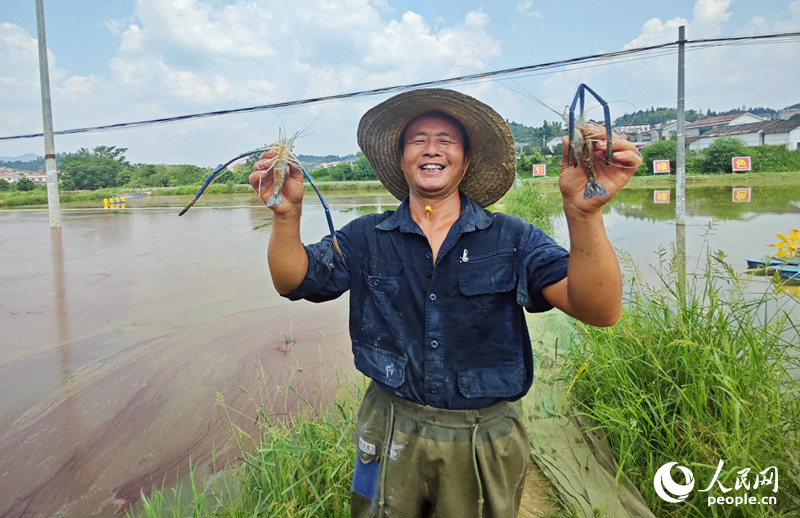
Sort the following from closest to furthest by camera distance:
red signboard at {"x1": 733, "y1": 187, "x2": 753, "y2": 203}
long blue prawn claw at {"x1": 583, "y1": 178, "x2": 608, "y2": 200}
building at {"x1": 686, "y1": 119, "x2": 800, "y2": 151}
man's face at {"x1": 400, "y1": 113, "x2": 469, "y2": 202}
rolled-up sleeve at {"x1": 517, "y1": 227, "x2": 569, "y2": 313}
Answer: long blue prawn claw at {"x1": 583, "y1": 178, "x2": 608, "y2": 200}
rolled-up sleeve at {"x1": 517, "y1": 227, "x2": 569, "y2": 313}
man's face at {"x1": 400, "y1": 113, "x2": 469, "y2": 202}
red signboard at {"x1": 733, "y1": 187, "x2": 753, "y2": 203}
building at {"x1": 686, "y1": 119, "x2": 800, "y2": 151}

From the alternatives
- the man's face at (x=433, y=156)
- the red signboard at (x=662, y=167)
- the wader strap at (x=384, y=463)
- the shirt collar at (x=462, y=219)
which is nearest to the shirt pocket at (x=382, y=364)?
the wader strap at (x=384, y=463)

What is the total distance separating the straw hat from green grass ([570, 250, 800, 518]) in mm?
1228

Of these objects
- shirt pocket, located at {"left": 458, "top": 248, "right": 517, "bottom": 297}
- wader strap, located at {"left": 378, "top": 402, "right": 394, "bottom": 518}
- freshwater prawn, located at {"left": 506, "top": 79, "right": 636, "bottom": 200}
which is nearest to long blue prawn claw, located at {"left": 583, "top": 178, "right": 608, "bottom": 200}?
freshwater prawn, located at {"left": 506, "top": 79, "right": 636, "bottom": 200}

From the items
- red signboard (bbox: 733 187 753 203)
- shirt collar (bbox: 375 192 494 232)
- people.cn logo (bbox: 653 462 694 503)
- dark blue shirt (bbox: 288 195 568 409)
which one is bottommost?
people.cn logo (bbox: 653 462 694 503)

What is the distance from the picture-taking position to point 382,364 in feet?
5.07

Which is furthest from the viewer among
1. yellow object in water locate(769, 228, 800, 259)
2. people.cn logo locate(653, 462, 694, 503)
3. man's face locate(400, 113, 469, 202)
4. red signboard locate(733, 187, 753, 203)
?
red signboard locate(733, 187, 753, 203)

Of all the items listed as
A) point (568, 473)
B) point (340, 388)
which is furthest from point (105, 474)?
point (568, 473)

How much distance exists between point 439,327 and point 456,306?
0.09 m

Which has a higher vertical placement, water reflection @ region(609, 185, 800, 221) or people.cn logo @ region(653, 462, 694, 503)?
water reflection @ region(609, 185, 800, 221)

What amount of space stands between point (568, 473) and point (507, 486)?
1.17 metres

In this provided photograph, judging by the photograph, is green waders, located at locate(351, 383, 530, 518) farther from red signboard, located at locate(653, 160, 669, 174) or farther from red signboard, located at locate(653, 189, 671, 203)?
red signboard, located at locate(653, 189, 671, 203)

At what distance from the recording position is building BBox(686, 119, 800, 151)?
1373 inches

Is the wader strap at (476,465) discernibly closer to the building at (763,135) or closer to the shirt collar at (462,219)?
the shirt collar at (462,219)

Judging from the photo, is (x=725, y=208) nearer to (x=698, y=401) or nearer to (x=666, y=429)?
(x=698, y=401)
